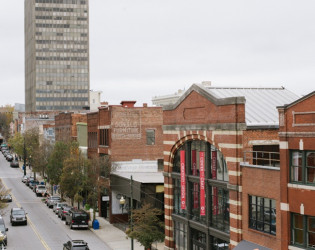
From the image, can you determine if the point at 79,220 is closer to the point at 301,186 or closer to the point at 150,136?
the point at 150,136

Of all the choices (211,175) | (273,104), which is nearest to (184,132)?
(211,175)

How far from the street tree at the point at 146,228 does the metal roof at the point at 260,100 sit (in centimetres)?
1072

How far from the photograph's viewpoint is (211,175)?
33.8 meters

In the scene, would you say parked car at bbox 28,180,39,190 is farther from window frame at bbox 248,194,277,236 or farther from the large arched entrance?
window frame at bbox 248,194,277,236

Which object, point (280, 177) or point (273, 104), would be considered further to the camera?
point (273, 104)

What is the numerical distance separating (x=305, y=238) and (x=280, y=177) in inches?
126

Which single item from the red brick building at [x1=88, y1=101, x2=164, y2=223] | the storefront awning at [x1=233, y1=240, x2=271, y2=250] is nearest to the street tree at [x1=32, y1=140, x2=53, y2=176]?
the red brick building at [x1=88, y1=101, x2=164, y2=223]

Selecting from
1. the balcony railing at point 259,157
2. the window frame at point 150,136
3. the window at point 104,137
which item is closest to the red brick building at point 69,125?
the window at point 104,137

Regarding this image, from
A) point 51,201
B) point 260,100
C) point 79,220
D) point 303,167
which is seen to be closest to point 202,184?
point 260,100

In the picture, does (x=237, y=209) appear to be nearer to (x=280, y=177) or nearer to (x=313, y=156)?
(x=280, y=177)

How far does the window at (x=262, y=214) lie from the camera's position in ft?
91.5

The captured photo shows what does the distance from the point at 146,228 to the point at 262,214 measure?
12755 mm

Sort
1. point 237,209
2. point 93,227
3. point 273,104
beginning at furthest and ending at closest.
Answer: point 93,227
point 273,104
point 237,209

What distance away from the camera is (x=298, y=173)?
25.8m
